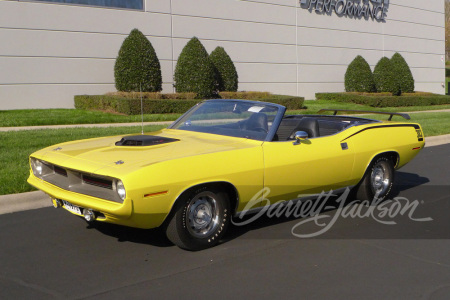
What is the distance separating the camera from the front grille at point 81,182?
4.83 metres

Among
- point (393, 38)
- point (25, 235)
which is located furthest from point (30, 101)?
point (393, 38)

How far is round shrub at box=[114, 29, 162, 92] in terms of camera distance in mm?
19891

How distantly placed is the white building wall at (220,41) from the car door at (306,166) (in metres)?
15.2

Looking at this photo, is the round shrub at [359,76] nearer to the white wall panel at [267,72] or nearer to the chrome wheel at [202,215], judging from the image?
the white wall panel at [267,72]

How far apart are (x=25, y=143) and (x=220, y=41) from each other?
14.8 m

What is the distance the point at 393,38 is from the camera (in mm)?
33719

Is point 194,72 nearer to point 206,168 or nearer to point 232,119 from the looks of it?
point 232,119

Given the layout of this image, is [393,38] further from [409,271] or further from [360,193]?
[409,271]

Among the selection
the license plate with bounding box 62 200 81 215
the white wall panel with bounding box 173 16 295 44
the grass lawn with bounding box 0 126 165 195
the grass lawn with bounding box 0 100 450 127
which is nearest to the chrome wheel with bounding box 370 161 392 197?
the license plate with bounding box 62 200 81 215

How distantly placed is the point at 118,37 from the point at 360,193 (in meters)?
16.1

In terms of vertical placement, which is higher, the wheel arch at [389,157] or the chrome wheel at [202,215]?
the wheel arch at [389,157]

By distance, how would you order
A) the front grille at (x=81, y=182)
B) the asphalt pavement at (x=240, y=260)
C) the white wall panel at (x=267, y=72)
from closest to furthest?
the asphalt pavement at (x=240, y=260) → the front grille at (x=81, y=182) → the white wall panel at (x=267, y=72)

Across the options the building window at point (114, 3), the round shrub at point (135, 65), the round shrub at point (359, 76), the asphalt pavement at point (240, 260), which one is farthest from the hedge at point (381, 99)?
the asphalt pavement at point (240, 260)

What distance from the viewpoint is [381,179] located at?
7371mm
